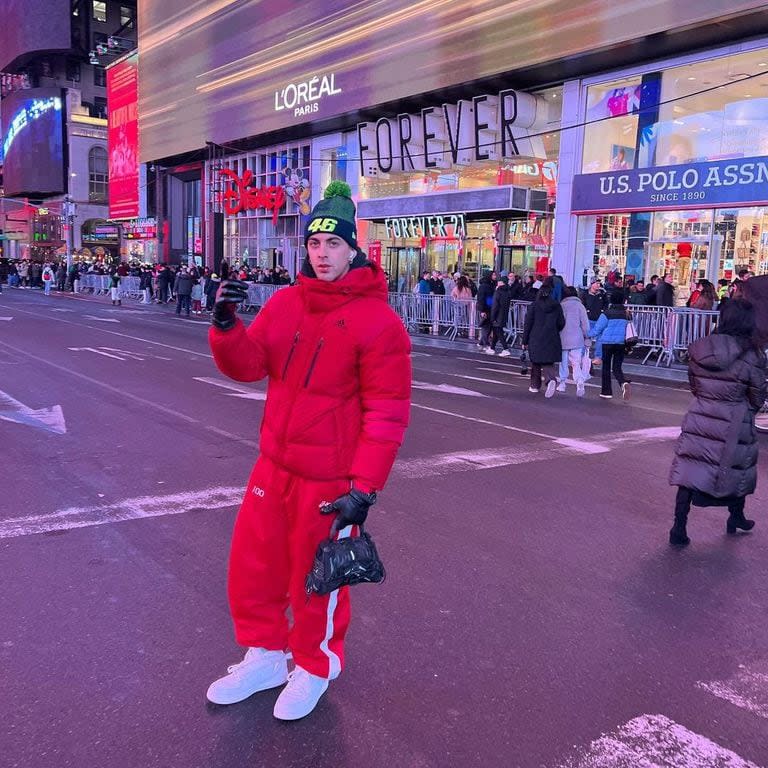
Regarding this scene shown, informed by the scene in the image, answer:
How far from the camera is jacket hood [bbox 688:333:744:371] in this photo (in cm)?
529

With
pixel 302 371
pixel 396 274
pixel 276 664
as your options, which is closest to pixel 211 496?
pixel 276 664

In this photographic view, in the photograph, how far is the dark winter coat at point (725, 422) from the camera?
207 inches

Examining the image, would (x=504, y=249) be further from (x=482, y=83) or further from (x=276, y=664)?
(x=276, y=664)

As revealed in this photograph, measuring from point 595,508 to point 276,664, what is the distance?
11.5ft

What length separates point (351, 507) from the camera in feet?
9.37

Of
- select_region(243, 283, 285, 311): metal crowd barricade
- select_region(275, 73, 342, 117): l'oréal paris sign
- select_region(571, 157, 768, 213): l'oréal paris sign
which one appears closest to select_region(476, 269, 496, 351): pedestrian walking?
select_region(571, 157, 768, 213): l'oréal paris sign

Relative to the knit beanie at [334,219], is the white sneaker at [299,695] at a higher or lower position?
lower

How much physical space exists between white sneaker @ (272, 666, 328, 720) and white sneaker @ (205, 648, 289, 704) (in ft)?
0.40

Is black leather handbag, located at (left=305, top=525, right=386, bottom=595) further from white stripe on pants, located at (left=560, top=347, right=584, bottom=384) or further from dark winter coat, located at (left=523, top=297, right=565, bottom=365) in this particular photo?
white stripe on pants, located at (left=560, top=347, right=584, bottom=384)

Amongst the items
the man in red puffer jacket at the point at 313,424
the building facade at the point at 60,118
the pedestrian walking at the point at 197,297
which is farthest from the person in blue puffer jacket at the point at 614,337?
the building facade at the point at 60,118

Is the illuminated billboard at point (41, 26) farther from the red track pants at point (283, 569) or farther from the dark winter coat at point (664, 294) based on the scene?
the red track pants at point (283, 569)

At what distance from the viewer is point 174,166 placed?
48625 mm

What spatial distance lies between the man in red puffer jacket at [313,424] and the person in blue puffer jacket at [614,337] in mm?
9003

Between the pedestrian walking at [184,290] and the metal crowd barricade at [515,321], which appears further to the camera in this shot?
the pedestrian walking at [184,290]
